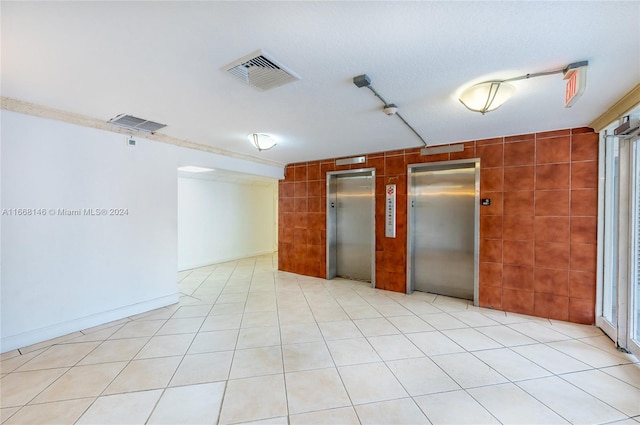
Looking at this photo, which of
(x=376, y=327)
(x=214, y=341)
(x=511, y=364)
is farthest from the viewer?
(x=376, y=327)

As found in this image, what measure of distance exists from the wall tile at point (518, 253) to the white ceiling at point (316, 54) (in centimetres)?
167

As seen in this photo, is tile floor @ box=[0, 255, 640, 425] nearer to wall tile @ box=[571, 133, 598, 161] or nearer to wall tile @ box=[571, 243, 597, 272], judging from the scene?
wall tile @ box=[571, 243, 597, 272]

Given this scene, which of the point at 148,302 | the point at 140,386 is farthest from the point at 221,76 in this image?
the point at 148,302

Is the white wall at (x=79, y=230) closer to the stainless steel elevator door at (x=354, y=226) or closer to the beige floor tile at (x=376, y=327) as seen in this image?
the beige floor tile at (x=376, y=327)

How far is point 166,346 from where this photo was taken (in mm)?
2748

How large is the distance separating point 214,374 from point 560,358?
331 centimetres

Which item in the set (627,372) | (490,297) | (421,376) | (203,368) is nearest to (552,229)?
(490,297)

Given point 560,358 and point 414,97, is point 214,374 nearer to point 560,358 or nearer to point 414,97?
point 414,97

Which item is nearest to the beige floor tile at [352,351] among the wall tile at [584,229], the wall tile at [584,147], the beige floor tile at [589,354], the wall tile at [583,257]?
the beige floor tile at [589,354]

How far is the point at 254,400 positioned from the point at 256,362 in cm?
50

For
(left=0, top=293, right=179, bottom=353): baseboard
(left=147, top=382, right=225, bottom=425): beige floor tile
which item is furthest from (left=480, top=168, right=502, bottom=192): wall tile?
(left=0, top=293, right=179, bottom=353): baseboard

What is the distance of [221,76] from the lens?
209 centimetres

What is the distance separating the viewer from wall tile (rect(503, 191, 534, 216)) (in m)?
3.59

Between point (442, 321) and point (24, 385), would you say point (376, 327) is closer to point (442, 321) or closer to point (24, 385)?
point (442, 321)
